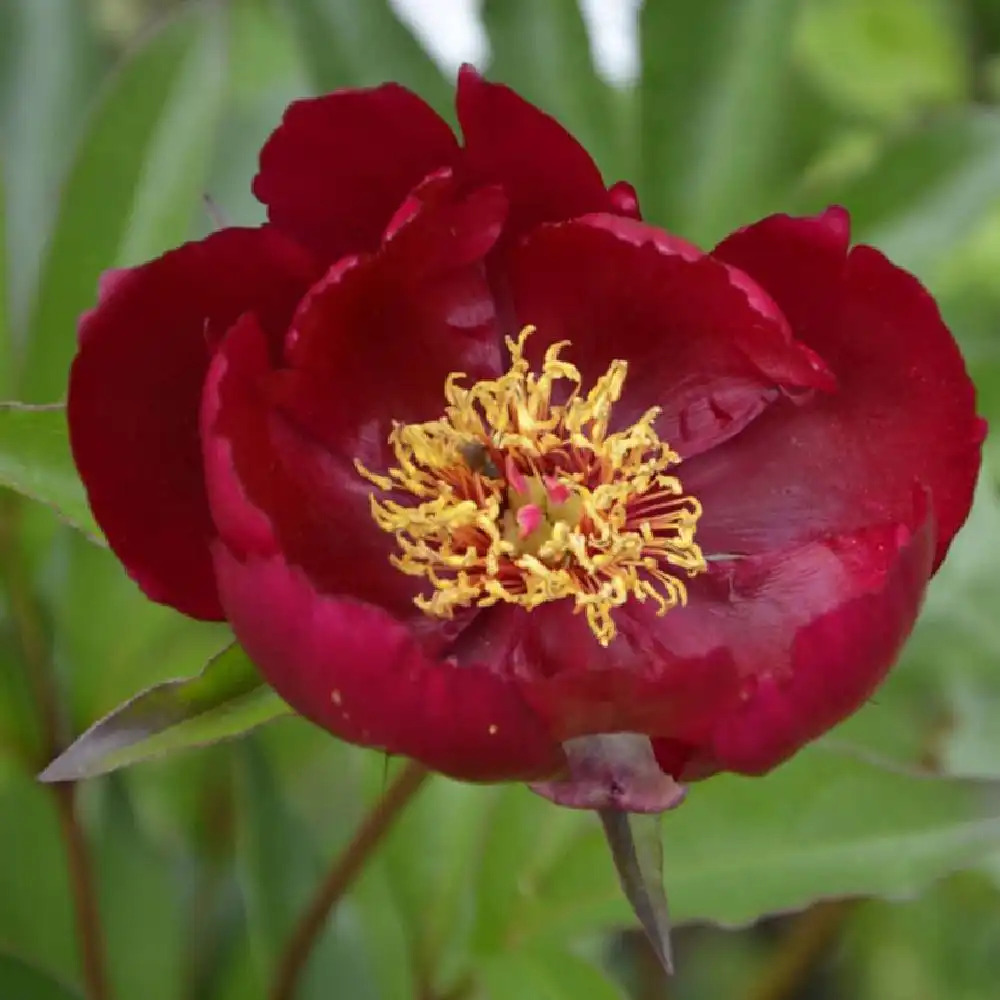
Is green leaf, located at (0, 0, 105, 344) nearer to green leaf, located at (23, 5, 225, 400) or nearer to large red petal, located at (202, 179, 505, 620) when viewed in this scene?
green leaf, located at (23, 5, 225, 400)

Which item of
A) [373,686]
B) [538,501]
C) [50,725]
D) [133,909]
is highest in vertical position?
[373,686]

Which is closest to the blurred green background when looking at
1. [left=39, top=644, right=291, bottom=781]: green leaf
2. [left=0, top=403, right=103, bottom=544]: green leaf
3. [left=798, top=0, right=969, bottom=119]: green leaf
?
[left=0, top=403, right=103, bottom=544]: green leaf

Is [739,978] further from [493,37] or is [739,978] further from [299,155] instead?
[299,155]

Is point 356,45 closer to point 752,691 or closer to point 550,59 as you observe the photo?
point 550,59

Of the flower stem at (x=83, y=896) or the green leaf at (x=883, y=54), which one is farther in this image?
the green leaf at (x=883, y=54)

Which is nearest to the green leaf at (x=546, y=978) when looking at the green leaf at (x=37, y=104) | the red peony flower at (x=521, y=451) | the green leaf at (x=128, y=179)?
the red peony flower at (x=521, y=451)

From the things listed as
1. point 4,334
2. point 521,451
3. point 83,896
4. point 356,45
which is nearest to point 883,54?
point 356,45

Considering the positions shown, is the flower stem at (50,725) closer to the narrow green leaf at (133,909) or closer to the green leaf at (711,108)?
the narrow green leaf at (133,909)
